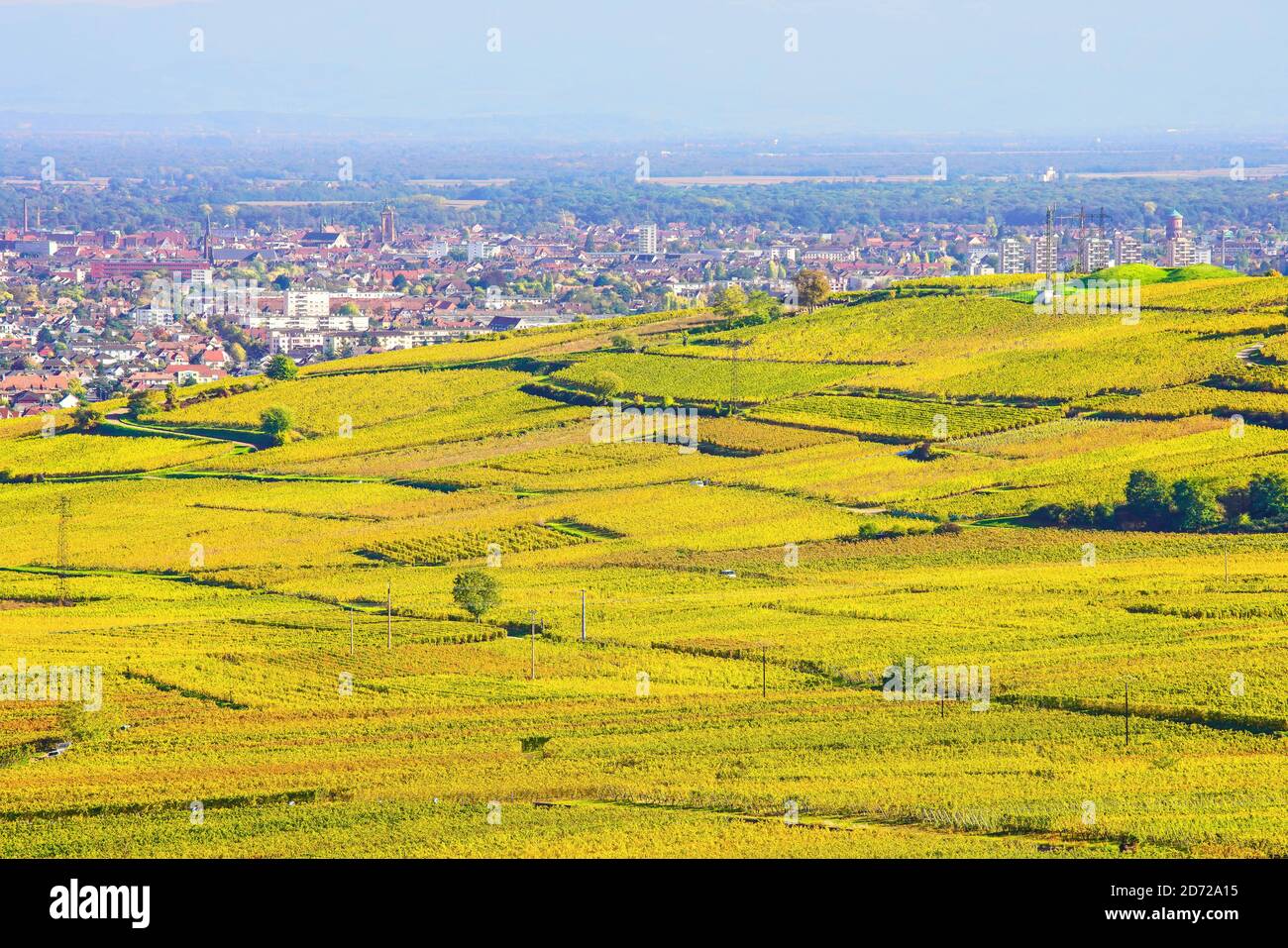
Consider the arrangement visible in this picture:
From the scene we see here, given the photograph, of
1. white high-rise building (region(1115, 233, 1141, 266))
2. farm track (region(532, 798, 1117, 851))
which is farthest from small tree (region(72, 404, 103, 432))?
white high-rise building (region(1115, 233, 1141, 266))

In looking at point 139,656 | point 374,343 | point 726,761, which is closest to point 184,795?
point 726,761

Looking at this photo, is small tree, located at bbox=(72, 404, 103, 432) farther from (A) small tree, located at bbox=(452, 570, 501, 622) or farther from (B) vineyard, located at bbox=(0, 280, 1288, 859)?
(A) small tree, located at bbox=(452, 570, 501, 622)

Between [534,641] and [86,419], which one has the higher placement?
[86,419]

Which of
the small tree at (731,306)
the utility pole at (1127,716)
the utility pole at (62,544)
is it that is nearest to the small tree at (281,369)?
the small tree at (731,306)

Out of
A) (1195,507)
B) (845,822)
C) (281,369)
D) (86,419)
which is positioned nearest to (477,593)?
(845,822)

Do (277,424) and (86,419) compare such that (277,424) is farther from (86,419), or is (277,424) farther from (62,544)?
(62,544)

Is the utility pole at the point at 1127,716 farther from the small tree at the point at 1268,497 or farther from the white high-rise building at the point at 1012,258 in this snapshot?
the white high-rise building at the point at 1012,258
